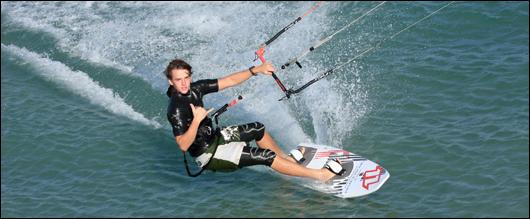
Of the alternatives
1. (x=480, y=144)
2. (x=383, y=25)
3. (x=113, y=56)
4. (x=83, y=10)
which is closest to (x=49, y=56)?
(x=113, y=56)

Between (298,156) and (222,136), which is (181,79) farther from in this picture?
(298,156)

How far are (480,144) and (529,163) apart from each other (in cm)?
102

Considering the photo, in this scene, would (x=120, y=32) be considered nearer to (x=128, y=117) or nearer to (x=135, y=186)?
(x=128, y=117)

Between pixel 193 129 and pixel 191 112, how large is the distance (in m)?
0.85

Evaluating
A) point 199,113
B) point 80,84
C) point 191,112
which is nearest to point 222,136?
point 191,112

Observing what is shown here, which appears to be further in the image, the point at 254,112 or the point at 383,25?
the point at 383,25

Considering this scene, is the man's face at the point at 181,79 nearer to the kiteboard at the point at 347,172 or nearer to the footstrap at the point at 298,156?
the footstrap at the point at 298,156

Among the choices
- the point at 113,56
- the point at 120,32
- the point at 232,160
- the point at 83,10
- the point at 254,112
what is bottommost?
the point at 232,160

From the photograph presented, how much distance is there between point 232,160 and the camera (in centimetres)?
1339

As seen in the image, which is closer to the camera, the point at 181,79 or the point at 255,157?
the point at 181,79

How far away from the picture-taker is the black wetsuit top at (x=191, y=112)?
12633 mm

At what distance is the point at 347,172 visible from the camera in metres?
14.2

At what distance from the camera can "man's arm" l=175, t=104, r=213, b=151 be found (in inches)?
461

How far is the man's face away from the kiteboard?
112 inches
